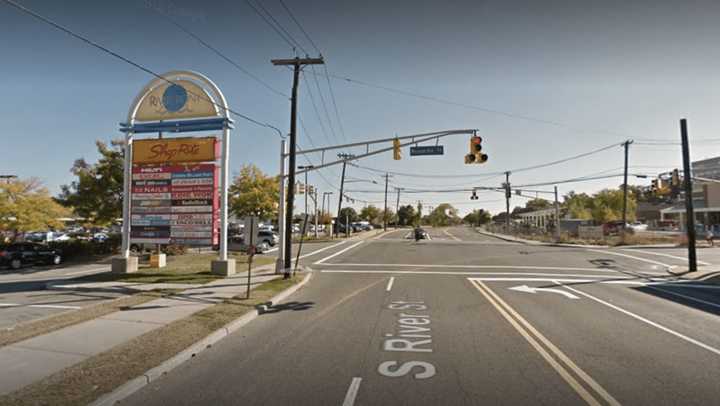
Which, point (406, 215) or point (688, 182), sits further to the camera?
point (406, 215)

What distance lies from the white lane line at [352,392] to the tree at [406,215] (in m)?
121

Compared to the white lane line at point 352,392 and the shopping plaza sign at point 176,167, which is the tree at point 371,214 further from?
the white lane line at point 352,392

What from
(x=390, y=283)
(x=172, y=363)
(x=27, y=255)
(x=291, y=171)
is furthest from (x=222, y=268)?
(x=27, y=255)

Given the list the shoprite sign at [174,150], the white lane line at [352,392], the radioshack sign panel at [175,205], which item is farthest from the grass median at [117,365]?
the shoprite sign at [174,150]

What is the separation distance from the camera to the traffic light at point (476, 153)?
14.9 metres

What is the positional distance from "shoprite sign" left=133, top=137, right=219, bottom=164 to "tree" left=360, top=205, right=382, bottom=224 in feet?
339

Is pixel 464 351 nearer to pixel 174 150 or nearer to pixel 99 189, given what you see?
pixel 174 150

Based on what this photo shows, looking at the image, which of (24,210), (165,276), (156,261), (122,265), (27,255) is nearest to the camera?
(165,276)

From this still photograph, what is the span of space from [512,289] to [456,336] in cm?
669

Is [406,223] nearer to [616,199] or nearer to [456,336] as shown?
[616,199]

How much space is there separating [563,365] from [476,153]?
10.2 metres

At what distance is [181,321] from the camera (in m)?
8.11

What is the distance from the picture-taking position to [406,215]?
125 m

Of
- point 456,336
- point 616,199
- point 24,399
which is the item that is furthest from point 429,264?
point 616,199
